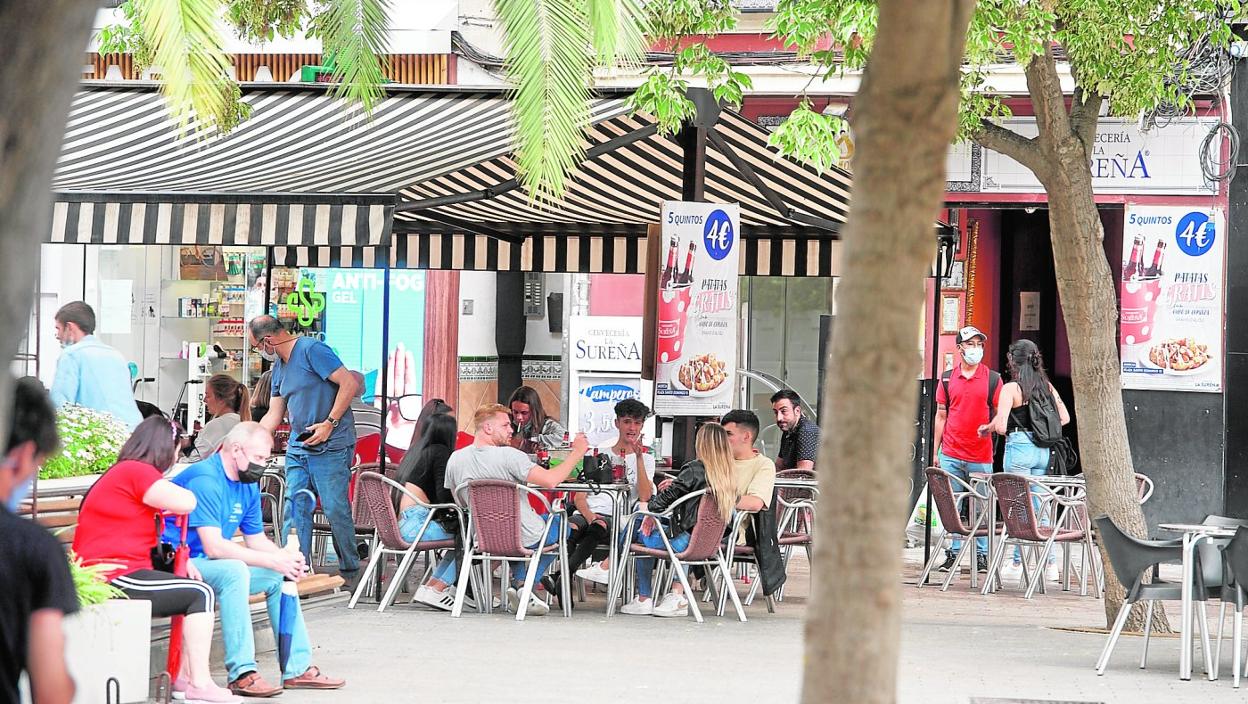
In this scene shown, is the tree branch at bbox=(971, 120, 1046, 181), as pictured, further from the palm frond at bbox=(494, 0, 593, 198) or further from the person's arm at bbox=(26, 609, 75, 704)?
the person's arm at bbox=(26, 609, 75, 704)

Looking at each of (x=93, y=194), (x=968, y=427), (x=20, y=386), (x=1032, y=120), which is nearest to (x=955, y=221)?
(x=1032, y=120)

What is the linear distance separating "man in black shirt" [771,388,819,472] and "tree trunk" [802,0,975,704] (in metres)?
8.78

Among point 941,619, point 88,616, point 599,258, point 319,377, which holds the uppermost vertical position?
point 599,258

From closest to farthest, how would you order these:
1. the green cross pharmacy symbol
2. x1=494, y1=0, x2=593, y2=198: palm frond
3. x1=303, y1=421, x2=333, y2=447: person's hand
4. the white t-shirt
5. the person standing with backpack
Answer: x1=494, y1=0, x2=593, y2=198: palm frond → x1=303, y1=421, x2=333, y2=447: person's hand → the white t-shirt → the person standing with backpack → the green cross pharmacy symbol

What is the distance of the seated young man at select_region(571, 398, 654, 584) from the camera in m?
10.1

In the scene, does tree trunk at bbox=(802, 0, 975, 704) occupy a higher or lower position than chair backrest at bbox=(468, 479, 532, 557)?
higher

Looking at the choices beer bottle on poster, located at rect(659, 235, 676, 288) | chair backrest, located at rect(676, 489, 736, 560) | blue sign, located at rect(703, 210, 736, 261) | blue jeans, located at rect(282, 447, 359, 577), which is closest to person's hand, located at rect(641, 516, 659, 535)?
chair backrest, located at rect(676, 489, 736, 560)

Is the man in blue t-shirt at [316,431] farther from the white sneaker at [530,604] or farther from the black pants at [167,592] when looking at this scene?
the black pants at [167,592]

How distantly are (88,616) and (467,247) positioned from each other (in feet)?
32.7

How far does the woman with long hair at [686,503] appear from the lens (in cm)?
930

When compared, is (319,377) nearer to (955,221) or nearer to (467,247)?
(467,247)

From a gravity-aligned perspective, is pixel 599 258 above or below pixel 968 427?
above

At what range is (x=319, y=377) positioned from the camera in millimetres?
10547

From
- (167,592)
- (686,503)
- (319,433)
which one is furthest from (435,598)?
(167,592)
